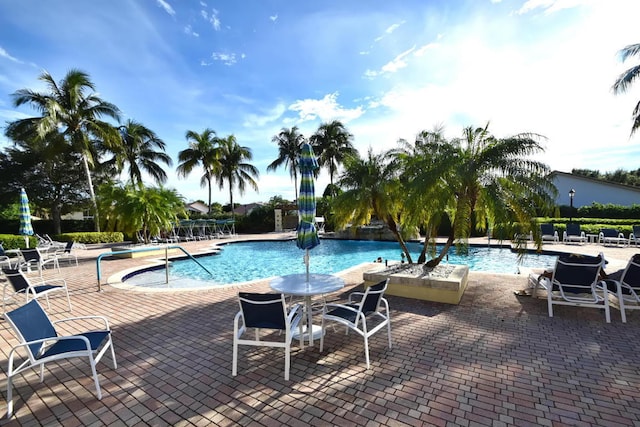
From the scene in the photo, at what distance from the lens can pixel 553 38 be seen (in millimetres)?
6859

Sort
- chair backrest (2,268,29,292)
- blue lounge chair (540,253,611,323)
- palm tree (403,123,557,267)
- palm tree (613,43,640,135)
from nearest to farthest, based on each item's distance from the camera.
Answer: blue lounge chair (540,253,611,323) < chair backrest (2,268,29,292) < palm tree (403,123,557,267) < palm tree (613,43,640,135)

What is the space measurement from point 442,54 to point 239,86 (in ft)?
27.8

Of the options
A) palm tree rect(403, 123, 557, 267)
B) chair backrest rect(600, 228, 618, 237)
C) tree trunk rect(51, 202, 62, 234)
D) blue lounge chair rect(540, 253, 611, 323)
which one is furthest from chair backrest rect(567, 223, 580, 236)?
tree trunk rect(51, 202, 62, 234)

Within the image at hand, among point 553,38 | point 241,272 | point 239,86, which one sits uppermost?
point 239,86

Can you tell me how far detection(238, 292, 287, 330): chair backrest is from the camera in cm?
317

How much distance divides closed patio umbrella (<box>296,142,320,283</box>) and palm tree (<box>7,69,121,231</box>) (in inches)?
793

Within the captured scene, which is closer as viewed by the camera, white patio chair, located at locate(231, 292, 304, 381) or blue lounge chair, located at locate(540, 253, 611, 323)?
white patio chair, located at locate(231, 292, 304, 381)

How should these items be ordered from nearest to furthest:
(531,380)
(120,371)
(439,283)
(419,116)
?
(531,380) < (120,371) < (439,283) < (419,116)

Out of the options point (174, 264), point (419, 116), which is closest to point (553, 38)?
point (419, 116)

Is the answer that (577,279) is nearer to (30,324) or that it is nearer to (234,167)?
(30,324)

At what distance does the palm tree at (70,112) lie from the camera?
17906mm

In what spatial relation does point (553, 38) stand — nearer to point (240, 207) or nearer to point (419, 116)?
point (419, 116)

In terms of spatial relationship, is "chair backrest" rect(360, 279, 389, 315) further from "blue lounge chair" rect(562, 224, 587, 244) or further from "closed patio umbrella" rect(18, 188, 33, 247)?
"blue lounge chair" rect(562, 224, 587, 244)

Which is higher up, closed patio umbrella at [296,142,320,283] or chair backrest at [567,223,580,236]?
closed patio umbrella at [296,142,320,283]
